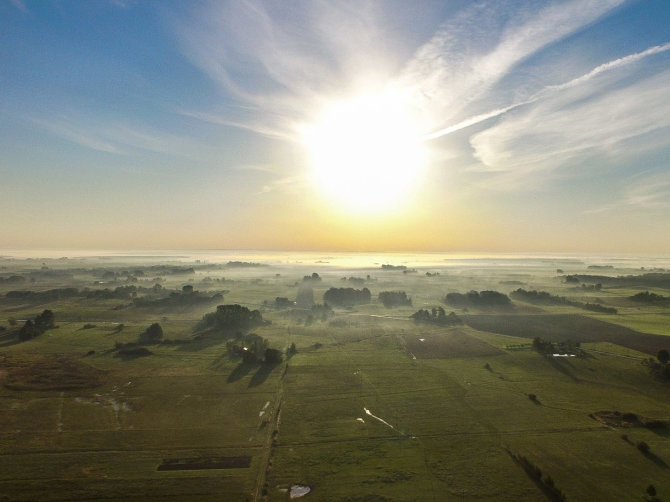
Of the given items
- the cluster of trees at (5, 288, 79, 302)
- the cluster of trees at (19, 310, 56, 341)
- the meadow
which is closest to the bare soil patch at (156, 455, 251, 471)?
the meadow

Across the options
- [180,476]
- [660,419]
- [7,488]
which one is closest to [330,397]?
[180,476]

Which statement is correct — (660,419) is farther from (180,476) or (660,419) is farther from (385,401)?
(180,476)

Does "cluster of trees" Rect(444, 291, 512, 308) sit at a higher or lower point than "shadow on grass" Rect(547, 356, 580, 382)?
higher

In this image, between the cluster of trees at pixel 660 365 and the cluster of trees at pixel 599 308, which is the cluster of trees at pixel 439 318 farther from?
the cluster of trees at pixel 599 308

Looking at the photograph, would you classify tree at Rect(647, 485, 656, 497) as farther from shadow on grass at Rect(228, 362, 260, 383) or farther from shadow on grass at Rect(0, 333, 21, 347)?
shadow on grass at Rect(0, 333, 21, 347)

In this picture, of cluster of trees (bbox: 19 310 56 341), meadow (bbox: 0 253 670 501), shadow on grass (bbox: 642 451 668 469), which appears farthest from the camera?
cluster of trees (bbox: 19 310 56 341)

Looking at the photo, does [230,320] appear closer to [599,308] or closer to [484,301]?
[484,301]

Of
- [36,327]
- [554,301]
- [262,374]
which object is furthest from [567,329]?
[36,327]

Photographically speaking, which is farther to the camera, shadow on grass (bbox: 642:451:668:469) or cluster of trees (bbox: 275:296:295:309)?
cluster of trees (bbox: 275:296:295:309)
